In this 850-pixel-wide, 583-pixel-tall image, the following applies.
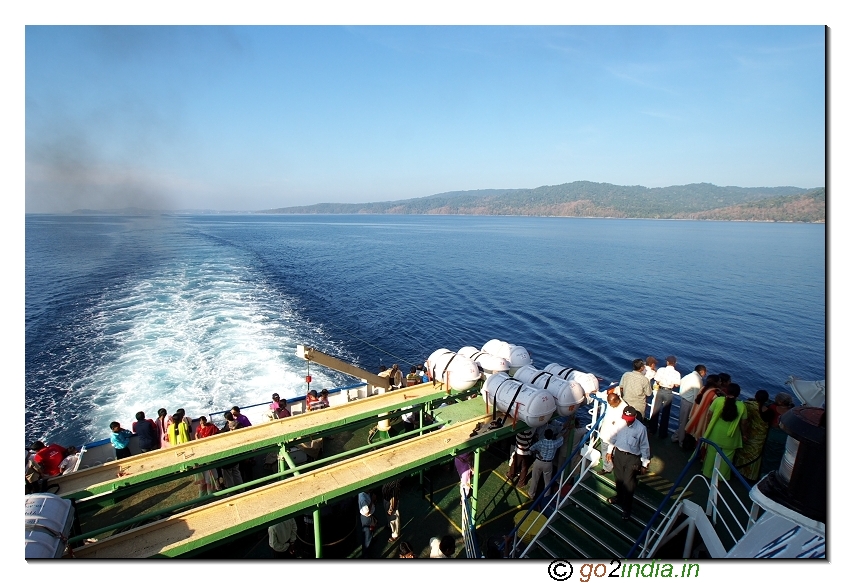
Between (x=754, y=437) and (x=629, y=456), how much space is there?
2.96m

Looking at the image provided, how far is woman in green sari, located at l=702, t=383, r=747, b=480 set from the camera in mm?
7196

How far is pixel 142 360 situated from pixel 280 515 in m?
18.4

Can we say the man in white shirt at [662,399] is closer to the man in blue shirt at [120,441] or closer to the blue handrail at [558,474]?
the blue handrail at [558,474]

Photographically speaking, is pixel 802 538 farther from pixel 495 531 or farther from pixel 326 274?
pixel 326 274

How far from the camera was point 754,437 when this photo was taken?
25.2ft

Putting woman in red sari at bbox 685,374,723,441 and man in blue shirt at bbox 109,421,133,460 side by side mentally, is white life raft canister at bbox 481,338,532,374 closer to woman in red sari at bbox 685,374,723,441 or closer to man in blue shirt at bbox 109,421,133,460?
A: woman in red sari at bbox 685,374,723,441

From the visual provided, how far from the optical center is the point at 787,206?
124 meters

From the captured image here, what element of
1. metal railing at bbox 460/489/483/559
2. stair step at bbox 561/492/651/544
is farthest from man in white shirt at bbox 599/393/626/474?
metal railing at bbox 460/489/483/559

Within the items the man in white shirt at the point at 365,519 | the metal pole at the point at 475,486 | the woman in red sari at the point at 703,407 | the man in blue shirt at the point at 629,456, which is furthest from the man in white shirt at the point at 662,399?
the man in white shirt at the point at 365,519

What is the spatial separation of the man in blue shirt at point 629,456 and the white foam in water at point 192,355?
9.77 m

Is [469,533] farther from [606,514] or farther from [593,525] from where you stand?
[606,514]

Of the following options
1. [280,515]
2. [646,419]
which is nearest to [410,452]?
[280,515]

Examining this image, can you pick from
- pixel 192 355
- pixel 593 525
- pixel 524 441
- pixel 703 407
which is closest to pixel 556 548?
pixel 593 525
